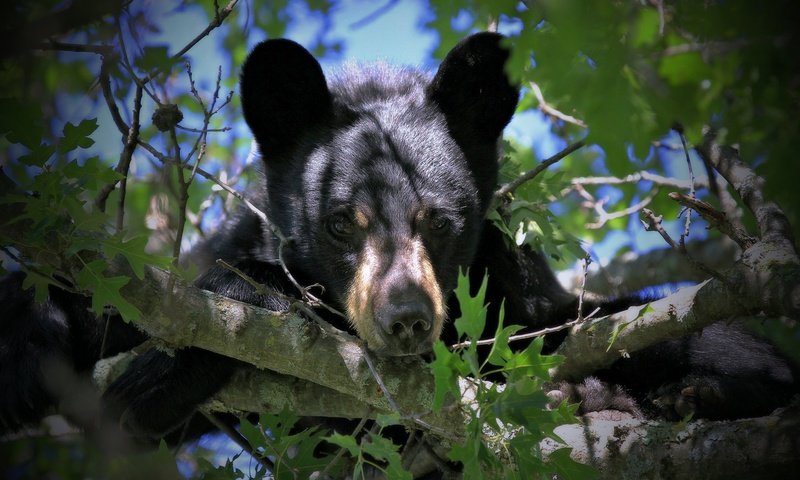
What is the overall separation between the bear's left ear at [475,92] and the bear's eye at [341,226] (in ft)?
4.19

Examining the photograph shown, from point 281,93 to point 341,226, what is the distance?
1254 mm

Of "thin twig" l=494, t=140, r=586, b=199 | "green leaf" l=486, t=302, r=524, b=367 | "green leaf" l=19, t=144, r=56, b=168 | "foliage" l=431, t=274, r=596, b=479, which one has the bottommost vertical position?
"foliage" l=431, t=274, r=596, b=479

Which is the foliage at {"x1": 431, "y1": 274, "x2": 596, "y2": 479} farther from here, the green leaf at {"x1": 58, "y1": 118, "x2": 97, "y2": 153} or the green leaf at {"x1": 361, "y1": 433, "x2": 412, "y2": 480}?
the green leaf at {"x1": 58, "y1": 118, "x2": 97, "y2": 153}

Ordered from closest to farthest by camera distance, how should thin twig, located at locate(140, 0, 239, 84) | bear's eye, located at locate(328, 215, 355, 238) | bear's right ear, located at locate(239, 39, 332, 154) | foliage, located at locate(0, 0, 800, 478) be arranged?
foliage, located at locate(0, 0, 800, 478) < thin twig, located at locate(140, 0, 239, 84) < bear's eye, located at locate(328, 215, 355, 238) < bear's right ear, located at locate(239, 39, 332, 154)

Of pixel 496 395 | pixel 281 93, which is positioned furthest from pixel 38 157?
pixel 496 395

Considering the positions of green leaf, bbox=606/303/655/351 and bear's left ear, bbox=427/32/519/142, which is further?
bear's left ear, bbox=427/32/519/142

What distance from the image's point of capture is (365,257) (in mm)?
4742

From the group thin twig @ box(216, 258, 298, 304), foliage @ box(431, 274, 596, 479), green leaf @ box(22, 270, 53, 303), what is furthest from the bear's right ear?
foliage @ box(431, 274, 596, 479)

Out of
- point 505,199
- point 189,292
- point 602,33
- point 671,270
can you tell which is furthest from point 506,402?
point 671,270

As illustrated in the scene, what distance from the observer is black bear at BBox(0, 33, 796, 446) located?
4.60 meters

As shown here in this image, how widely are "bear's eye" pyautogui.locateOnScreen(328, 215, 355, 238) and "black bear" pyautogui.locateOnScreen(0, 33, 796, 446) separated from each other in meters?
0.01

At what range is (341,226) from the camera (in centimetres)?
501

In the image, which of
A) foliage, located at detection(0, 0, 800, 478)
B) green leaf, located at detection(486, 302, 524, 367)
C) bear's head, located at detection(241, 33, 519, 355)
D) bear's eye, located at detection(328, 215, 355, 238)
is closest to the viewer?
foliage, located at detection(0, 0, 800, 478)

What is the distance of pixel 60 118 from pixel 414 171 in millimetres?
2341
